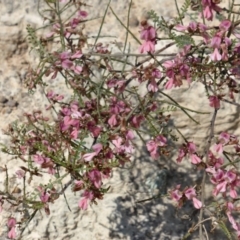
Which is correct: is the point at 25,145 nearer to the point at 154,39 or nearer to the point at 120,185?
the point at 120,185

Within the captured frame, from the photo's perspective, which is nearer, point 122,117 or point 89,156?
point 89,156

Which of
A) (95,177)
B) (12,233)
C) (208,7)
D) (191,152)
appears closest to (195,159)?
(191,152)

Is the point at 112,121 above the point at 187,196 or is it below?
above

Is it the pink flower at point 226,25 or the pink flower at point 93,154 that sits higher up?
the pink flower at point 226,25

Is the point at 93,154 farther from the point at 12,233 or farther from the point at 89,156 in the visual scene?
the point at 12,233

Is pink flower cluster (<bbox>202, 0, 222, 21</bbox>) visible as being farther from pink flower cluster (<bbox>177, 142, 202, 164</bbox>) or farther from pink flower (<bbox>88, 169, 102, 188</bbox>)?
pink flower (<bbox>88, 169, 102, 188</bbox>)

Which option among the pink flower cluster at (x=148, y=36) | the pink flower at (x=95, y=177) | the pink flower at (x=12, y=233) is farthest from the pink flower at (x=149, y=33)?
the pink flower at (x=12, y=233)

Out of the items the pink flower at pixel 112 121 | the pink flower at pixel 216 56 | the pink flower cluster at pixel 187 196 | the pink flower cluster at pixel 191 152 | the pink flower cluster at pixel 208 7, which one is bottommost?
the pink flower cluster at pixel 187 196

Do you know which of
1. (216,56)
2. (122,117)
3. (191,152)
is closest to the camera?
(216,56)

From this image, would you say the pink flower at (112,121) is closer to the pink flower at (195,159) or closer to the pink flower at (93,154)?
the pink flower at (93,154)

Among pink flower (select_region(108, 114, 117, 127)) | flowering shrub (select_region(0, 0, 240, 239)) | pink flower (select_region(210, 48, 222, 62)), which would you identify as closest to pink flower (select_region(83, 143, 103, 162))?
flowering shrub (select_region(0, 0, 240, 239))

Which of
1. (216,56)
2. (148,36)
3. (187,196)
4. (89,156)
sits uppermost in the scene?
(148,36)

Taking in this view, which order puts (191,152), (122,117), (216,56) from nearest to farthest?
(216,56) → (122,117) → (191,152)
